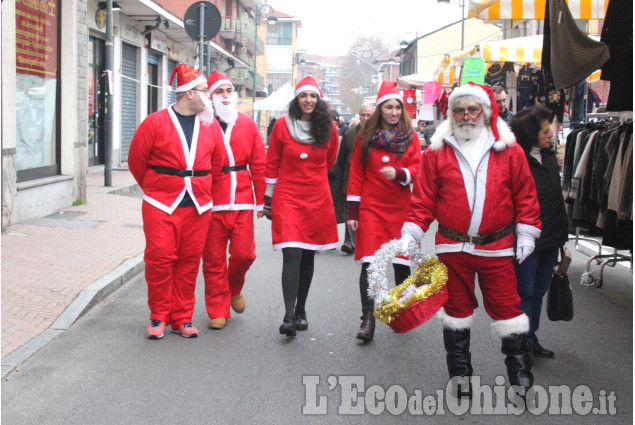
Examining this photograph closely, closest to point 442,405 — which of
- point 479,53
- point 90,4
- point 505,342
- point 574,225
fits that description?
point 505,342

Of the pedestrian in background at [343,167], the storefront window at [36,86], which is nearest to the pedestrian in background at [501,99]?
the pedestrian in background at [343,167]

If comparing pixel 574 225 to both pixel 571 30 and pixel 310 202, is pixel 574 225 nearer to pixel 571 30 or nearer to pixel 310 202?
pixel 571 30

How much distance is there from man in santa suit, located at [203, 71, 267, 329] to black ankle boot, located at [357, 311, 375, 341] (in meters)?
1.10

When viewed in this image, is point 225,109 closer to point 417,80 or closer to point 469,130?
point 469,130

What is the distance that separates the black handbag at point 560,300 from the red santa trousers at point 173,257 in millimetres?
2645

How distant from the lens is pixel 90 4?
20141 millimetres

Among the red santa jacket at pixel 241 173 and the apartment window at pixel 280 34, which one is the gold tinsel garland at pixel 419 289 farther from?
the apartment window at pixel 280 34

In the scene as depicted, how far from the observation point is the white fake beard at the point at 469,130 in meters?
4.70

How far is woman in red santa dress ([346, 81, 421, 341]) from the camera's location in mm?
6008

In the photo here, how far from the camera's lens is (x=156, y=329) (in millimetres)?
6008

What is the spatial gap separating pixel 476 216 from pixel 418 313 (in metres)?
0.69

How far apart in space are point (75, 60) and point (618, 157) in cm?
951

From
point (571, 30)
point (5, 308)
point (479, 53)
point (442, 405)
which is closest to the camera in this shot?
point (442, 405)

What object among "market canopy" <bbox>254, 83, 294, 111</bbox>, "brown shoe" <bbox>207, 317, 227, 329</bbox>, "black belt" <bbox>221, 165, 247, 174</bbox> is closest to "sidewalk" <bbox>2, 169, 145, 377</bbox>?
"brown shoe" <bbox>207, 317, 227, 329</bbox>
